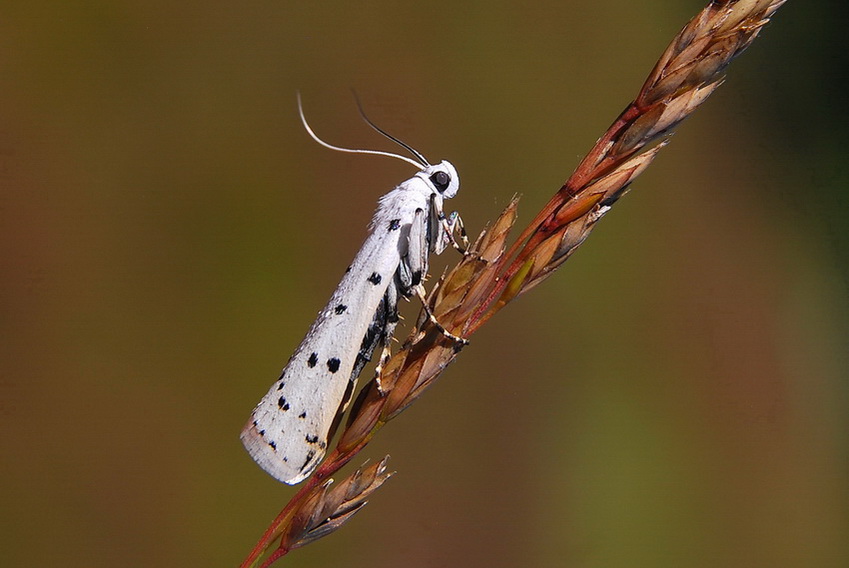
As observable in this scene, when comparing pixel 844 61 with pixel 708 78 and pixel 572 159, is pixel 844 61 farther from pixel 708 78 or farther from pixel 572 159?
pixel 708 78

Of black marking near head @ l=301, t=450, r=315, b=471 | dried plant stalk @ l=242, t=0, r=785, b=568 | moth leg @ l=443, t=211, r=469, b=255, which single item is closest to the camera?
dried plant stalk @ l=242, t=0, r=785, b=568

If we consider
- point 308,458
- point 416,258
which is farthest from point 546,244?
point 308,458

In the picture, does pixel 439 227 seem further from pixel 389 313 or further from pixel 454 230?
pixel 389 313

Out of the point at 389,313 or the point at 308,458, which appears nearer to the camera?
the point at 308,458

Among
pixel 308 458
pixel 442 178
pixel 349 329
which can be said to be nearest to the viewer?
pixel 308 458

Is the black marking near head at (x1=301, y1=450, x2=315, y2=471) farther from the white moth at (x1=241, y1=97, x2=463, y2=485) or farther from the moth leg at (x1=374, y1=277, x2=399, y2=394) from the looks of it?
the moth leg at (x1=374, y1=277, x2=399, y2=394)

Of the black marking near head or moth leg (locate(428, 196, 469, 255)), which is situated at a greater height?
moth leg (locate(428, 196, 469, 255))

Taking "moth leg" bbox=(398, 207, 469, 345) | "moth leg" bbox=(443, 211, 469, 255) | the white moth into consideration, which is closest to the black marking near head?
the white moth

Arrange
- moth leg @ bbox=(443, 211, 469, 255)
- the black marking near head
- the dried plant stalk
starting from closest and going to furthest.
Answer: the dried plant stalk < the black marking near head < moth leg @ bbox=(443, 211, 469, 255)

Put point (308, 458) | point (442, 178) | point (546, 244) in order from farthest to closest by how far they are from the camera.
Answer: point (442, 178) → point (308, 458) → point (546, 244)
